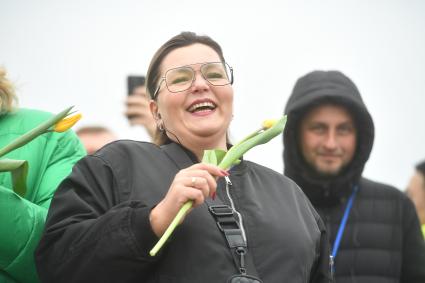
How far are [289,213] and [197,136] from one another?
0.43 m

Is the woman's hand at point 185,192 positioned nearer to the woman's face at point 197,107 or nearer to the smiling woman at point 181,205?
the smiling woman at point 181,205

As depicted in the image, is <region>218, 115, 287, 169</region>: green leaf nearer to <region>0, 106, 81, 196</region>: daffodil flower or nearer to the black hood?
<region>0, 106, 81, 196</region>: daffodil flower

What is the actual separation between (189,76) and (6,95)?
0.67m

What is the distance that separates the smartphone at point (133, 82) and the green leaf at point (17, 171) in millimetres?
2164

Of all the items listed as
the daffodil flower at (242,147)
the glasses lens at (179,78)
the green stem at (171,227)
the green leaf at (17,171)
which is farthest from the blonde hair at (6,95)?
the green stem at (171,227)

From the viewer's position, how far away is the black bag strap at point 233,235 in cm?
287

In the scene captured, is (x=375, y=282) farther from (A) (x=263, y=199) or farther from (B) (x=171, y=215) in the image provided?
(B) (x=171, y=215)

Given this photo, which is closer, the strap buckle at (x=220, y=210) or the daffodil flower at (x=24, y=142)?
the daffodil flower at (x=24, y=142)

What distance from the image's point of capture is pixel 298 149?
195 inches

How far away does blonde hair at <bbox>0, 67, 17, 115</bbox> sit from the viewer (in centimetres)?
331

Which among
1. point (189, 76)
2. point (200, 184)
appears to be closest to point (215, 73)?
point (189, 76)

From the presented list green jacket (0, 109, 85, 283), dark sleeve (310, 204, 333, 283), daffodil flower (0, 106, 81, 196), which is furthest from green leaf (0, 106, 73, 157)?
dark sleeve (310, 204, 333, 283)

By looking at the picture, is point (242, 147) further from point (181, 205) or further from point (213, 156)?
point (181, 205)

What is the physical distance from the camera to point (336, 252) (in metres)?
4.55
